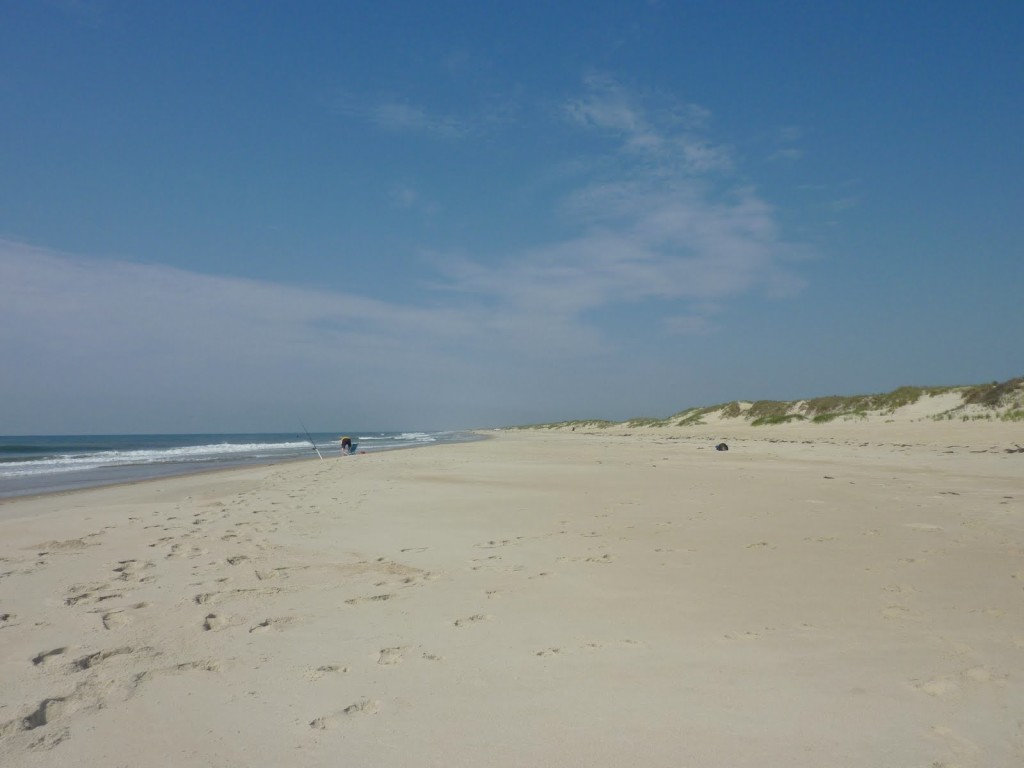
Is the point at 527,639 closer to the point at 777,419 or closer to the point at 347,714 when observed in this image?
the point at 347,714

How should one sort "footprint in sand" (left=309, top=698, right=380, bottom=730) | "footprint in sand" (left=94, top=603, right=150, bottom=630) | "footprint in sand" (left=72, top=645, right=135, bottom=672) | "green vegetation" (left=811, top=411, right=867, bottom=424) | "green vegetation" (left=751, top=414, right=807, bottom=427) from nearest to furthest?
"footprint in sand" (left=309, top=698, right=380, bottom=730), "footprint in sand" (left=72, top=645, right=135, bottom=672), "footprint in sand" (left=94, top=603, right=150, bottom=630), "green vegetation" (left=811, top=411, right=867, bottom=424), "green vegetation" (left=751, top=414, right=807, bottom=427)

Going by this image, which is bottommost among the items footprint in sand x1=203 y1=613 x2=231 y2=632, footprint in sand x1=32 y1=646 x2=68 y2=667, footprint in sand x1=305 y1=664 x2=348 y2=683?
footprint in sand x1=305 y1=664 x2=348 y2=683

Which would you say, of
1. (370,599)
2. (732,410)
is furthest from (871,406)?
(370,599)

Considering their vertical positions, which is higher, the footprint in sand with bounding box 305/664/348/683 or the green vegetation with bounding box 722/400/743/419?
the green vegetation with bounding box 722/400/743/419

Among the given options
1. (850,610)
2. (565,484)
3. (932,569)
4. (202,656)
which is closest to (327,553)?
(202,656)

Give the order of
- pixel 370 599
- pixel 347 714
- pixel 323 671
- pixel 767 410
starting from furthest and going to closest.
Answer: pixel 767 410
pixel 370 599
pixel 323 671
pixel 347 714

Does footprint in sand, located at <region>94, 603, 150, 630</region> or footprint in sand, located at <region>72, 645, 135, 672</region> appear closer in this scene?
footprint in sand, located at <region>72, 645, 135, 672</region>

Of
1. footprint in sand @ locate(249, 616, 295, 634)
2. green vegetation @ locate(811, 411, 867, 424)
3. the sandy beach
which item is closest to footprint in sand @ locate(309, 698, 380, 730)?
the sandy beach

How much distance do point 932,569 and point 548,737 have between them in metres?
4.11

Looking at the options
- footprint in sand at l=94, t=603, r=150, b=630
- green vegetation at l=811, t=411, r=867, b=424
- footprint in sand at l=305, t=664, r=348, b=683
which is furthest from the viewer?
green vegetation at l=811, t=411, r=867, b=424

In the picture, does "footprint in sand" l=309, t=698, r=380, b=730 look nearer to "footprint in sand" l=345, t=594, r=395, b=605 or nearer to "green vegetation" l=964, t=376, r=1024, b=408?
"footprint in sand" l=345, t=594, r=395, b=605

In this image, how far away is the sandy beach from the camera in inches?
99.0

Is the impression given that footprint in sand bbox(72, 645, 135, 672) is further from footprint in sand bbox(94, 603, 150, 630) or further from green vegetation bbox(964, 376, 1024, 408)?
green vegetation bbox(964, 376, 1024, 408)

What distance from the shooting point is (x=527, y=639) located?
3.64 metres
